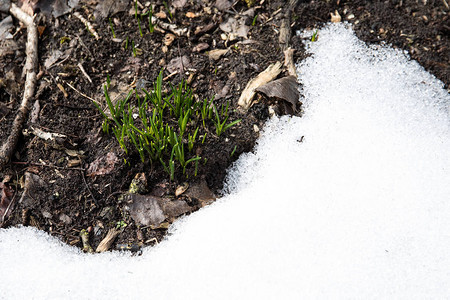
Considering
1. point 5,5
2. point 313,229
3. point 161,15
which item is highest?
point 5,5

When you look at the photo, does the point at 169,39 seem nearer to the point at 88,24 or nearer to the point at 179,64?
the point at 179,64

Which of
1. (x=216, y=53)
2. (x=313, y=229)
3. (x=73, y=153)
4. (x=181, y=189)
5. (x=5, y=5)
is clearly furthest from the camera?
(x=5, y=5)

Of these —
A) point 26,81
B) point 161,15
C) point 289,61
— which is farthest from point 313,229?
Answer: point 26,81

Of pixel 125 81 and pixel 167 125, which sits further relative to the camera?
pixel 125 81

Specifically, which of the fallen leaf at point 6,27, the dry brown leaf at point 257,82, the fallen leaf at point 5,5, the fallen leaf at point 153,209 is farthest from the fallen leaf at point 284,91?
the fallen leaf at point 5,5

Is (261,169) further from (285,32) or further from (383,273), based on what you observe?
(285,32)

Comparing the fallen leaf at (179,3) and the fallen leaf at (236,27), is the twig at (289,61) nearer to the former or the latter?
the fallen leaf at (236,27)

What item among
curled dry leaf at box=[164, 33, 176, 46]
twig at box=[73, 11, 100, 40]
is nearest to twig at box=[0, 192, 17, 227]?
twig at box=[73, 11, 100, 40]

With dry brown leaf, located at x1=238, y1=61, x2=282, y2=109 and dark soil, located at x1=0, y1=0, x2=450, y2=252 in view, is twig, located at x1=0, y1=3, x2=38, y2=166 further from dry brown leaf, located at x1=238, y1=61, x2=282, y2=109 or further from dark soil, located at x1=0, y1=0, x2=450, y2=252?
dry brown leaf, located at x1=238, y1=61, x2=282, y2=109

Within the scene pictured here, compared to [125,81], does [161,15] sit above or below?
above
